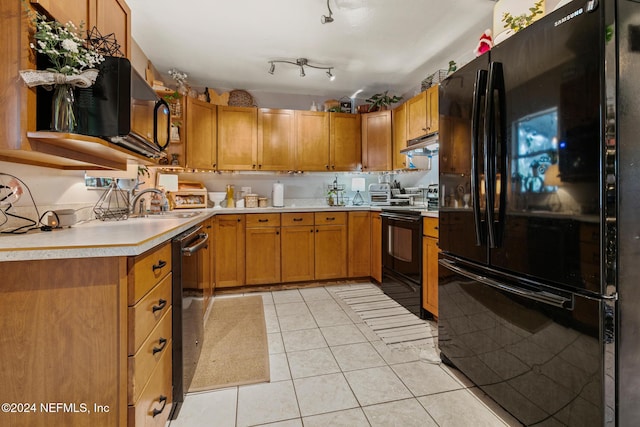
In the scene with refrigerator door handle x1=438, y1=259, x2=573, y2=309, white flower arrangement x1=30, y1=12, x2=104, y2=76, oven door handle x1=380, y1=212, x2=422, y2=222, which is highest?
white flower arrangement x1=30, y1=12, x2=104, y2=76

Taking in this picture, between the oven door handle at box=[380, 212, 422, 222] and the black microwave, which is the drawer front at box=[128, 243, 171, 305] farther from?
the oven door handle at box=[380, 212, 422, 222]

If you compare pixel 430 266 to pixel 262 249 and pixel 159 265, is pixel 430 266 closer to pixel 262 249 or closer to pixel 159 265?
pixel 262 249

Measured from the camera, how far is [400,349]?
7.03 feet

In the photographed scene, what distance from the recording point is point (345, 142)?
4.04 metres

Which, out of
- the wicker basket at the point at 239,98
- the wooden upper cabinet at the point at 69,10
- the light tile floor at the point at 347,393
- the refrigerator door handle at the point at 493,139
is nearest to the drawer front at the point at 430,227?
the light tile floor at the point at 347,393

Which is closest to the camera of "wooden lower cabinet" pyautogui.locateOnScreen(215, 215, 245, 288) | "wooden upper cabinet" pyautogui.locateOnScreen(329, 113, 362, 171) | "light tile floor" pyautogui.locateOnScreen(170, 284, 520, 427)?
"light tile floor" pyautogui.locateOnScreen(170, 284, 520, 427)

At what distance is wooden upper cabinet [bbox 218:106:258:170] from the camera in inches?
145

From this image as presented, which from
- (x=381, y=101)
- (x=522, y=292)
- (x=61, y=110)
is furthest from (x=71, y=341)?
(x=381, y=101)

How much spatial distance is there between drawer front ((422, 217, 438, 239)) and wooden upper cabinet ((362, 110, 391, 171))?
147 cm

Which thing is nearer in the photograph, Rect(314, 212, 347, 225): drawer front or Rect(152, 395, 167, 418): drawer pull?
Rect(152, 395, 167, 418): drawer pull

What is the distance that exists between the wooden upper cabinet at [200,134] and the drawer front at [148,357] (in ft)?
8.14

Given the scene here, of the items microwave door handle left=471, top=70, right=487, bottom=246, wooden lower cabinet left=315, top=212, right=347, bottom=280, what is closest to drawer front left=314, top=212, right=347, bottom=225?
wooden lower cabinet left=315, top=212, right=347, bottom=280

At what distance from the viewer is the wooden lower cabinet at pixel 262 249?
3479mm

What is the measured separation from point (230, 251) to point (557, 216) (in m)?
3.00
